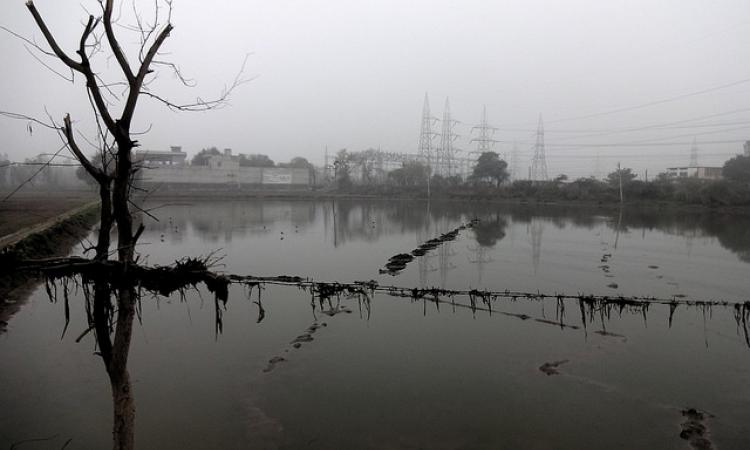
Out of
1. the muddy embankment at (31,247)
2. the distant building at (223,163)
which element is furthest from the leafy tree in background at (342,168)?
the muddy embankment at (31,247)

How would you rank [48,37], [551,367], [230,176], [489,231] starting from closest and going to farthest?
[48,37], [551,367], [489,231], [230,176]

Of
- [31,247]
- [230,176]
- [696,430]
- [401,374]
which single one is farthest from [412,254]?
[230,176]

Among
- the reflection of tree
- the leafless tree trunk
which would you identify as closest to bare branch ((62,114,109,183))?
the leafless tree trunk

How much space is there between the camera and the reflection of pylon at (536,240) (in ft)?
64.6

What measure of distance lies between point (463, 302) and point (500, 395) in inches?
218

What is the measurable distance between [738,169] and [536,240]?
46117mm

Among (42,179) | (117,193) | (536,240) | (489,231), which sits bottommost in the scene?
(536,240)

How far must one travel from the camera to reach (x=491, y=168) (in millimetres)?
68312

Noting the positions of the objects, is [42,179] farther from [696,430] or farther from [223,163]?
[696,430]

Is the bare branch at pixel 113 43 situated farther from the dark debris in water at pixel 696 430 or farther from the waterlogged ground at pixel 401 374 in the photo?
the dark debris in water at pixel 696 430

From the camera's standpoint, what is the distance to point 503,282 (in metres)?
15.4

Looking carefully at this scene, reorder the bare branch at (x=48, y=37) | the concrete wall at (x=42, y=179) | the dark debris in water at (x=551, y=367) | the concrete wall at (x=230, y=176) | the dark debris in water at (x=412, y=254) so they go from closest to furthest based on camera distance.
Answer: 1. the bare branch at (x=48, y=37)
2. the dark debris in water at (x=551, y=367)
3. the dark debris in water at (x=412, y=254)
4. the concrete wall at (x=42, y=179)
5. the concrete wall at (x=230, y=176)

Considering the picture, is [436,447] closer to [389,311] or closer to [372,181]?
[389,311]

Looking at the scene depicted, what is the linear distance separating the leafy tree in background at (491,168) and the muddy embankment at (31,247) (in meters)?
53.8
